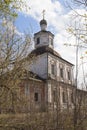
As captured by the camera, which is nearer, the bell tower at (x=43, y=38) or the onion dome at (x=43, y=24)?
the bell tower at (x=43, y=38)

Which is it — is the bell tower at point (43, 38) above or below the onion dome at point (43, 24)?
below

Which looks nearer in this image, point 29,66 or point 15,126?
point 15,126

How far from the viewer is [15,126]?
8461mm

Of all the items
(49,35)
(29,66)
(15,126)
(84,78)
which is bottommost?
(15,126)

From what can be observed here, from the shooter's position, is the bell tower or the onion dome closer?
the bell tower

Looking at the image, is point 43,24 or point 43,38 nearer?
point 43,38

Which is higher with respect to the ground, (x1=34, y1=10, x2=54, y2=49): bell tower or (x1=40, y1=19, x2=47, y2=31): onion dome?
(x1=40, y1=19, x2=47, y2=31): onion dome

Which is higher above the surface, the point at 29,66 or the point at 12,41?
the point at 12,41

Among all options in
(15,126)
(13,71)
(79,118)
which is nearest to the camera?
(79,118)

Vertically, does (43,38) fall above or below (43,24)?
below

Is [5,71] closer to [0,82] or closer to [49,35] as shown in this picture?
[0,82]

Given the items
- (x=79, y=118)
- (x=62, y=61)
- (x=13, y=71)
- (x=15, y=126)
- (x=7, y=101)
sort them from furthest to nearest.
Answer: (x=62, y=61), (x=13, y=71), (x=7, y=101), (x=15, y=126), (x=79, y=118)

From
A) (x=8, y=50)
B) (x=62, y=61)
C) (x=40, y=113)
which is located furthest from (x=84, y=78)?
(x=62, y=61)

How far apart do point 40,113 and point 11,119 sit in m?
1.17
